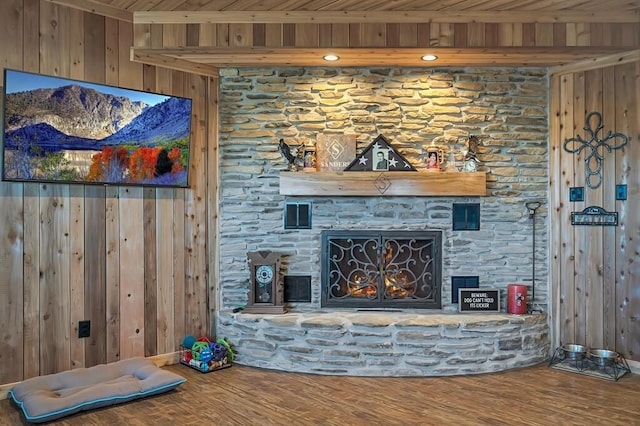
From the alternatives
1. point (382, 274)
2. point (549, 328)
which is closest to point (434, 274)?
point (382, 274)

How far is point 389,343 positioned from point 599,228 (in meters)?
1.99

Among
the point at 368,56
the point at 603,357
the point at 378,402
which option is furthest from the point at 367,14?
the point at 603,357

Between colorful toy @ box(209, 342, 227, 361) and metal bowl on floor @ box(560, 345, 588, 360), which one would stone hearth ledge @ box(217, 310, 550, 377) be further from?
metal bowl on floor @ box(560, 345, 588, 360)

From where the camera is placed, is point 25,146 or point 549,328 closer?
point 25,146

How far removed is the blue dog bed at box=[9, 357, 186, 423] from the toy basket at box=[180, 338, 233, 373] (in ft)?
1.19

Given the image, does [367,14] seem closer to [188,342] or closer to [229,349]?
[229,349]

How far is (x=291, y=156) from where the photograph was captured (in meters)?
4.39

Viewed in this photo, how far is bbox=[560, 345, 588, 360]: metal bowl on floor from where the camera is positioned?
4160 millimetres

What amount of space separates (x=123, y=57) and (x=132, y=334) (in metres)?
2.15

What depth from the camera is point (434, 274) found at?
441 centimetres

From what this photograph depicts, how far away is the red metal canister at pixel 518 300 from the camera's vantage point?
4.26m

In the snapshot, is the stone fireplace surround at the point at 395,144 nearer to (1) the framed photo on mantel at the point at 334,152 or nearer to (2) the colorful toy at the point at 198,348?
(1) the framed photo on mantel at the point at 334,152

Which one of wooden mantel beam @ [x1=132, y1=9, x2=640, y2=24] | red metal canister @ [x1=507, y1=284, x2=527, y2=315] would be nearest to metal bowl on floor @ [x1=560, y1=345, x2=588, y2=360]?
red metal canister @ [x1=507, y1=284, x2=527, y2=315]

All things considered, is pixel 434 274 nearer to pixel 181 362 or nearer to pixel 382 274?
pixel 382 274
